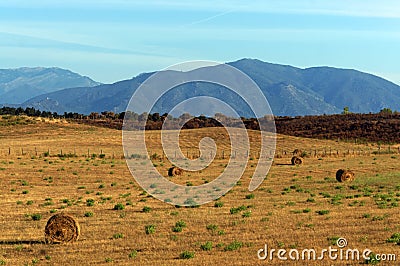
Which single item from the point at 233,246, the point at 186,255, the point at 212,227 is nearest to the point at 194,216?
the point at 212,227

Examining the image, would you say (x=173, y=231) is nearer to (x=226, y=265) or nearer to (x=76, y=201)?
(x=226, y=265)

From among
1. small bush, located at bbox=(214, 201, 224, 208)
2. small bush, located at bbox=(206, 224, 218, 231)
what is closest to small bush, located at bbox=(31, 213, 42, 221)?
small bush, located at bbox=(206, 224, 218, 231)

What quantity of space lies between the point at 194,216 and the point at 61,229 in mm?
7569

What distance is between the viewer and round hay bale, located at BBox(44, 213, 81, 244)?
20797 millimetres

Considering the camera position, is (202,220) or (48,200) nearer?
(202,220)

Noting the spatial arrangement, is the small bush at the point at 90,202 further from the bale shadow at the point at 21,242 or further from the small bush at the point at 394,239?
the small bush at the point at 394,239

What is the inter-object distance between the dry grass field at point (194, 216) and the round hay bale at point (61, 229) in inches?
9.8

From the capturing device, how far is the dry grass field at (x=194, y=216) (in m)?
19.3

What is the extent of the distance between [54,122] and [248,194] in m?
93.1

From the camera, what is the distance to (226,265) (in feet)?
57.0

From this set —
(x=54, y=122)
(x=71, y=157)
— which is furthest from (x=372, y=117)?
(x=71, y=157)

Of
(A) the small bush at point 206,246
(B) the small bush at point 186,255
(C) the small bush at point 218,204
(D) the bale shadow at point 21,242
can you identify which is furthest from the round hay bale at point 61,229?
(C) the small bush at point 218,204

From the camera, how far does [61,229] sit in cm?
2081

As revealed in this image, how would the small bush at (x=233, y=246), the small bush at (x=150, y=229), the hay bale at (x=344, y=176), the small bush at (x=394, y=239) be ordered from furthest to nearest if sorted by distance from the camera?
the hay bale at (x=344, y=176), the small bush at (x=150, y=229), the small bush at (x=394, y=239), the small bush at (x=233, y=246)
